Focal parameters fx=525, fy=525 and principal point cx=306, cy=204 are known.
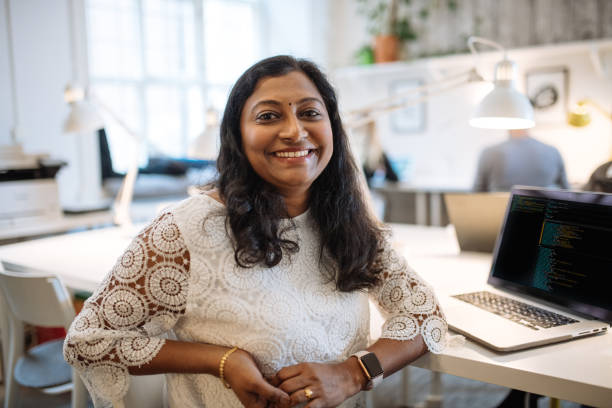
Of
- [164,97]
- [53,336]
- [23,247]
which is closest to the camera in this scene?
[23,247]

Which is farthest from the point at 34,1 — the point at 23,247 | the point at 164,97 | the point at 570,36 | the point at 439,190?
the point at 570,36

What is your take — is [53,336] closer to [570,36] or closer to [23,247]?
[23,247]

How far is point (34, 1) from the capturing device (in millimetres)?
4055

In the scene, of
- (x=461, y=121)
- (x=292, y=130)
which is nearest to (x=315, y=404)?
(x=292, y=130)

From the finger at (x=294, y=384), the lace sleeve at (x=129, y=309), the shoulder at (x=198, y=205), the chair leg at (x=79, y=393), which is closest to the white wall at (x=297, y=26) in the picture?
the chair leg at (x=79, y=393)

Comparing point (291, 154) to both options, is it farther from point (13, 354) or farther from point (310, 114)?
point (13, 354)

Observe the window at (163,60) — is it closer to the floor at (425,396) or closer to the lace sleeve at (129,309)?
the floor at (425,396)

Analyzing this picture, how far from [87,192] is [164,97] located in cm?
134

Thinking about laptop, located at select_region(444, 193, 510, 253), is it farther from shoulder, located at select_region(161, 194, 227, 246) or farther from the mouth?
Result: shoulder, located at select_region(161, 194, 227, 246)

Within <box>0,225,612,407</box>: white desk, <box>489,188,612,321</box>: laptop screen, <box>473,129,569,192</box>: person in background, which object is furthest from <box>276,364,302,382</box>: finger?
<box>473,129,569,192</box>: person in background

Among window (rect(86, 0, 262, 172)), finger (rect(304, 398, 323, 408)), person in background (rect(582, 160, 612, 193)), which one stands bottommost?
finger (rect(304, 398, 323, 408))

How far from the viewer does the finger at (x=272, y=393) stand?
1.00 m

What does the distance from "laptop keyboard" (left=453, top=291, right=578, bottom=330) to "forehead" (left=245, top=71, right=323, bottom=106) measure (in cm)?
72

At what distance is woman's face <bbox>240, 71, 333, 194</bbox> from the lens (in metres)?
1.13
